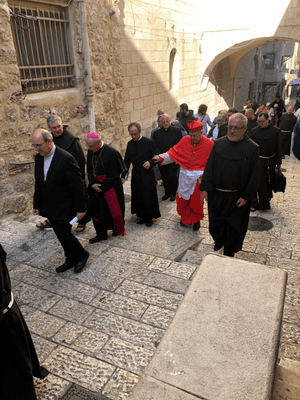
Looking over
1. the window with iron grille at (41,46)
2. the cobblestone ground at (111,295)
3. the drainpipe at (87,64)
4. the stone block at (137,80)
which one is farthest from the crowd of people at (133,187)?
the stone block at (137,80)

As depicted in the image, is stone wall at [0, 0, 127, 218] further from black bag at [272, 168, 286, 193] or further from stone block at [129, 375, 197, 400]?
stone block at [129, 375, 197, 400]

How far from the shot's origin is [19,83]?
16.5 ft

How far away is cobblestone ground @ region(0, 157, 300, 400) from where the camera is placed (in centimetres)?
236

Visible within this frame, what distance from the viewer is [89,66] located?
6.45 m

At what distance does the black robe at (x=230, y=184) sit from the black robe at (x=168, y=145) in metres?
2.46

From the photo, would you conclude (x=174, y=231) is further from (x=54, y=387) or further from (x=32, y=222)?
(x=54, y=387)

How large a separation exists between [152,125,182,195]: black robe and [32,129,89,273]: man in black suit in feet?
10.7

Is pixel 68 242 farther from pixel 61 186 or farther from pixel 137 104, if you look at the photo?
pixel 137 104

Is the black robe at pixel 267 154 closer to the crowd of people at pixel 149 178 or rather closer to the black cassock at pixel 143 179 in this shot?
the crowd of people at pixel 149 178

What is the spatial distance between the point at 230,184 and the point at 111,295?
196 centimetres

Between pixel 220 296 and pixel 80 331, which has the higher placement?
pixel 220 296

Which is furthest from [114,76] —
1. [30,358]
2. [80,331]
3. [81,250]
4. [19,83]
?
[30,358]

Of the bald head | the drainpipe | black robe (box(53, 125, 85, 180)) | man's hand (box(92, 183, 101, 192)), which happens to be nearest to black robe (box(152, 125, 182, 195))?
the drainpipe

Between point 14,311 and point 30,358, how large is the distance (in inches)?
13.3
